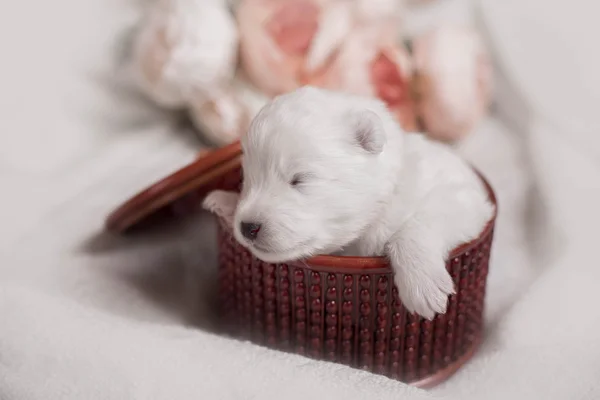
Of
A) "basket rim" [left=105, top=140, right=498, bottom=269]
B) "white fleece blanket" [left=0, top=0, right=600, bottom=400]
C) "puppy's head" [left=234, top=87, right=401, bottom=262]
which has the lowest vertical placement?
"white fleece blanket" [left=0, top=0, right=600, bottom=400]

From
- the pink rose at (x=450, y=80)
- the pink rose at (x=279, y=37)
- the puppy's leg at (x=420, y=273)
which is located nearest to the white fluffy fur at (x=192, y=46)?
the pink rose at (x=279, y=37)

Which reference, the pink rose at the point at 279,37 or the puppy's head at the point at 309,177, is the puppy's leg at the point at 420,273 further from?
the pink rose at the point at 279,37

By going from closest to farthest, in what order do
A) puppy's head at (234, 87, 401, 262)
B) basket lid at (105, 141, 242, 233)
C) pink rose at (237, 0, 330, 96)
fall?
puppy's head at (234, 87, 401, 262) < basket lid at (105, 141, 242, 233) < pink rose at (237, 0, 330, 96)

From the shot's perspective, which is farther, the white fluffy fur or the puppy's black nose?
the white fluffy fur

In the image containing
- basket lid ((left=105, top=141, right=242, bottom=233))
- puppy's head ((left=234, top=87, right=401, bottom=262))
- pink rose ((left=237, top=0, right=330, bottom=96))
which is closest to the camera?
puppy's head ((left=234, top=87, right=401, bottom=262))

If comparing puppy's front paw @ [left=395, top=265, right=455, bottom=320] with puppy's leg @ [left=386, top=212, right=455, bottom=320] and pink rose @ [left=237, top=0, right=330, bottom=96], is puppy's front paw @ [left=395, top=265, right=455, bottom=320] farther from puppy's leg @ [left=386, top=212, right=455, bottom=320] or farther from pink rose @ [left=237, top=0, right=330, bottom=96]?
pink rose @ [left=237, top=0, right=330, bottom=96]

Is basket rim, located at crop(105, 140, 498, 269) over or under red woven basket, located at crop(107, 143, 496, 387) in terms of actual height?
over

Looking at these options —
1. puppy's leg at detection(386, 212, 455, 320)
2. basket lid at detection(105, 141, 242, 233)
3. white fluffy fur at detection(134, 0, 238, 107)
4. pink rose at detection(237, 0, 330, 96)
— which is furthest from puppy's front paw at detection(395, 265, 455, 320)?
white fluffy fur at detection(134, 0, 238, 107)
